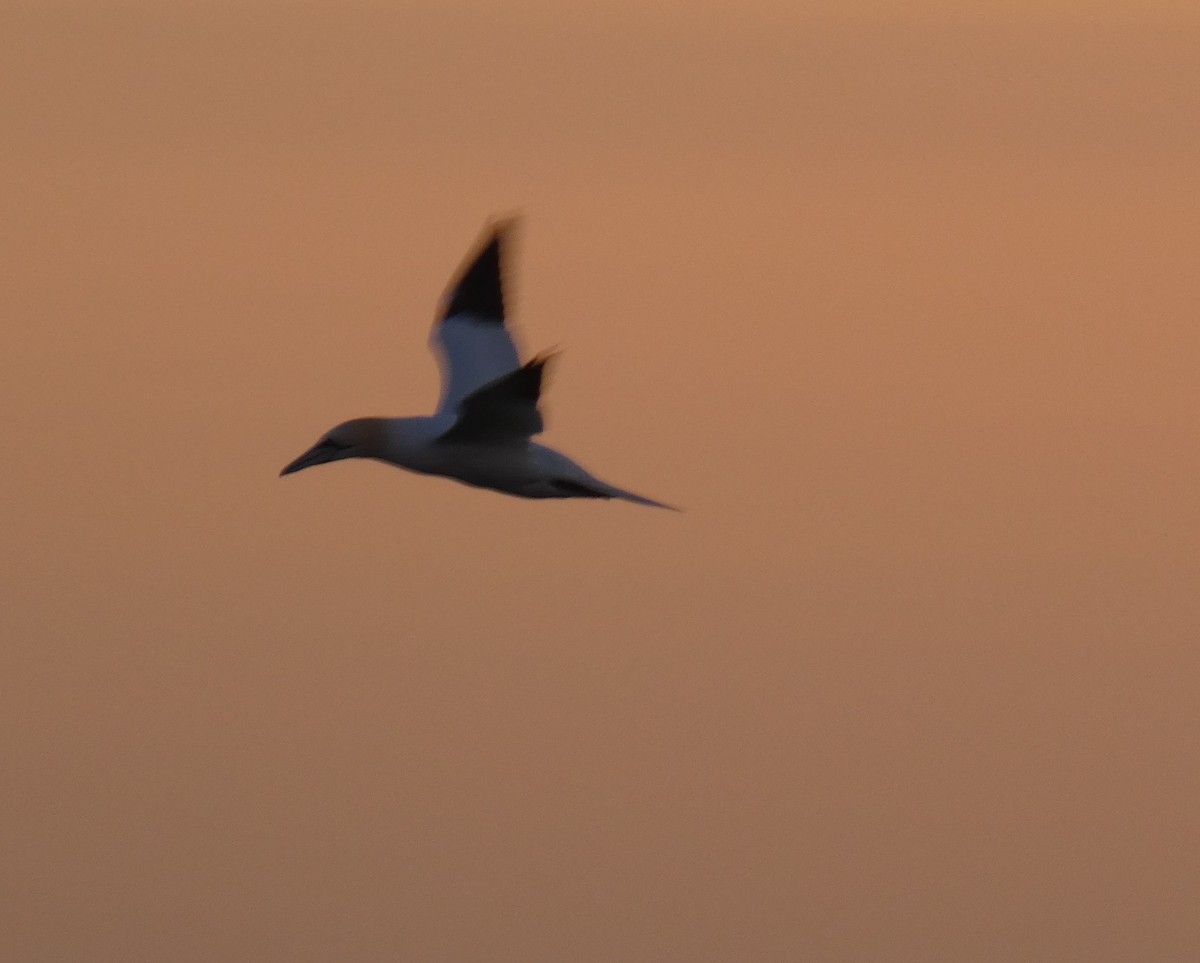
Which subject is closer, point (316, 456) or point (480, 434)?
point (480, 434)

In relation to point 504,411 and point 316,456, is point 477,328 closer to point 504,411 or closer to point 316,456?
point 316,456

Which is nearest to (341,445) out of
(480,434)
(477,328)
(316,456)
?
(316,456)

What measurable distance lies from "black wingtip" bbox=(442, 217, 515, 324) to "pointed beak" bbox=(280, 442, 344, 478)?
2.64m

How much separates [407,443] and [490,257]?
3.54 m

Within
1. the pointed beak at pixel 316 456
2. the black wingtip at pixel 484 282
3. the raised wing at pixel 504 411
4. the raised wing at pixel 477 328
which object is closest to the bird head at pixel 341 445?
the pointed beak at pixel 316 456

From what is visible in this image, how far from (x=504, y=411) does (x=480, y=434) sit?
574mm

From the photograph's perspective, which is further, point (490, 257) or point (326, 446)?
point (490, 257)

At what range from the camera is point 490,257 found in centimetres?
2067

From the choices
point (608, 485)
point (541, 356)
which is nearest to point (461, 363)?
point (608, 485)

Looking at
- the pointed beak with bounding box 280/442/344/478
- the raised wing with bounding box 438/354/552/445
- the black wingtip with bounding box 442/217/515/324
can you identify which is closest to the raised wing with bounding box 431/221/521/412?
the black wingtip with bounding box 442/217/515/324

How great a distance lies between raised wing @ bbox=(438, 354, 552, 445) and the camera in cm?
1552

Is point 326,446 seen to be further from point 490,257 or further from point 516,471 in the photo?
point 490,257

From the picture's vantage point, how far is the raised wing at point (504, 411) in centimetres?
1552

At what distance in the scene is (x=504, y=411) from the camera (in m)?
16.3
